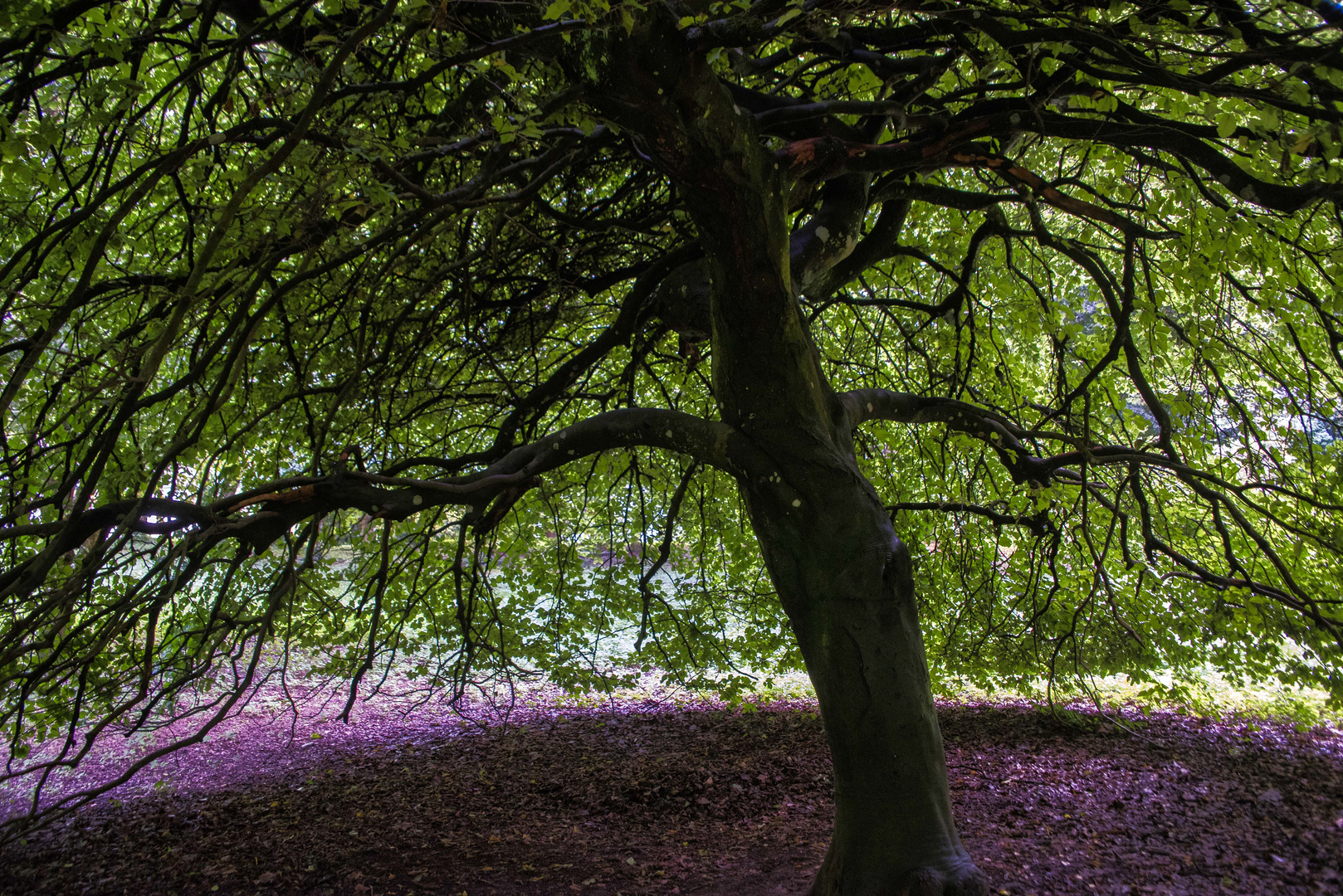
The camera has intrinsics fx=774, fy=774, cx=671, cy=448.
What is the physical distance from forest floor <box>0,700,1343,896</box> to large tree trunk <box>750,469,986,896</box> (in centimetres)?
77

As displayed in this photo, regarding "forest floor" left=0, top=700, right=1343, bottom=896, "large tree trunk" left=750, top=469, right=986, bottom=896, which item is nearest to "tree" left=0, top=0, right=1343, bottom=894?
"large tree trunk" left=750, top=469, right=986, bottom=896

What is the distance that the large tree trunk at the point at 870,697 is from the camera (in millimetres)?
3076

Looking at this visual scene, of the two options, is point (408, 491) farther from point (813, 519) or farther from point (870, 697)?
point (870, 697)

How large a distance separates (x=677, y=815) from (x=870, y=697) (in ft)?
8.96

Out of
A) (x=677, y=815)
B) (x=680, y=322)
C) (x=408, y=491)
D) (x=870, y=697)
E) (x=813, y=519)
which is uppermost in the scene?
(x=680, y=322)

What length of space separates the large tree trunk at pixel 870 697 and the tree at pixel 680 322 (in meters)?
0.02

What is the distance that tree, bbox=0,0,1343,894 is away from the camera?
267cm

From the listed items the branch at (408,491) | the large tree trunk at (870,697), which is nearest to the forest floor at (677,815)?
the large tree trunk at (870,697)

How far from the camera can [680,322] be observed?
4.26 metres

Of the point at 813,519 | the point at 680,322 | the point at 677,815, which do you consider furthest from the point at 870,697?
the point at 677,815

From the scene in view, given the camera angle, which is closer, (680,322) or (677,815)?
(680,322)

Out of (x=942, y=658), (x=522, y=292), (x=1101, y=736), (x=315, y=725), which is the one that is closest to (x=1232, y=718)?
(x=1101, y=736)

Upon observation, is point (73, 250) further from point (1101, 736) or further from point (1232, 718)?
point (1232, 718)

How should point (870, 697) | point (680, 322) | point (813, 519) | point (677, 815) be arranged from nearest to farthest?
1. point (870, 697)
2. point (813, 519)
3. point (680, 322)
4. point (677, 815)
